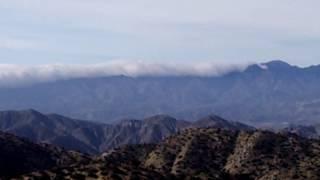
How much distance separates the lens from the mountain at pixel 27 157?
541ft

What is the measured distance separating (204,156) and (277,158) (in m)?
17.3

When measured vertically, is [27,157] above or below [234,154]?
below

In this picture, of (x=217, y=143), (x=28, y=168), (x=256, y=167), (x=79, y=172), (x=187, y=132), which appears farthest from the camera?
(x=187, y=132)

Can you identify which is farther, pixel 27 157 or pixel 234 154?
pixel 27 157

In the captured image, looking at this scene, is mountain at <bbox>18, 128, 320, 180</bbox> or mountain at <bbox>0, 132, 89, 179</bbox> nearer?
mountain at <bbox>18, 128, 320, 180</bbox>

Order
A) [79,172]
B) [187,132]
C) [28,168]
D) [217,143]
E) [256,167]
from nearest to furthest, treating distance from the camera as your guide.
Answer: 1. [79,172]
2. [256,167]
3. [28,168]
4. [217,143]
5. [187,132]

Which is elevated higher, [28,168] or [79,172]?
[79,172]

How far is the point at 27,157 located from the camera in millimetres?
175875

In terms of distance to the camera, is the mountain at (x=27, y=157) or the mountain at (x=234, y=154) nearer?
the mountain at (x=234, y=154)

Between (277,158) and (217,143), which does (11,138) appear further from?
(277,158)

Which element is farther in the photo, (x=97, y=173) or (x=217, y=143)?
(x=217, y=143)

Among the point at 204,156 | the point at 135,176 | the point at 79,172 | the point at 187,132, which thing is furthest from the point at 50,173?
the point at 187,132

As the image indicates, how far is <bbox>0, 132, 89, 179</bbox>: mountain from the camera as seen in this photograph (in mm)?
165000

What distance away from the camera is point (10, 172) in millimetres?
158500
